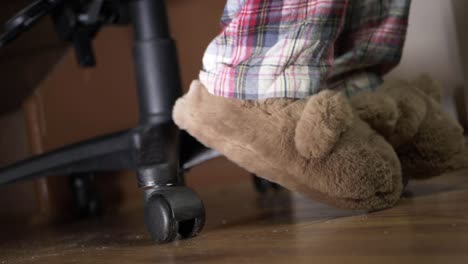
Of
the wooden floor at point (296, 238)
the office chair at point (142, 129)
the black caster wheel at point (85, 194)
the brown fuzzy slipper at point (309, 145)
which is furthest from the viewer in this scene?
the black caster wheel at point (85, 194)

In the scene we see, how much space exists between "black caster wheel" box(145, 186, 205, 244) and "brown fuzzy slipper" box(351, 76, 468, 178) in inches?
10.3

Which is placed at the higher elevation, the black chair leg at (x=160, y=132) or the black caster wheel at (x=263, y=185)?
the black chair leg at (x=160, y=132)

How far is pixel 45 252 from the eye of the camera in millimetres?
857

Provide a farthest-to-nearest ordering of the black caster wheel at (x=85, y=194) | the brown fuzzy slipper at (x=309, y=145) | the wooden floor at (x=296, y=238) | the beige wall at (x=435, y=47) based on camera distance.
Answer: the black caster wheel at (x=85, y=194)
the beige wall at (x=435, y=47)
the brown fuzzy slipper at (x=309, y=145)
the wooden floor at (x=296, y=238)

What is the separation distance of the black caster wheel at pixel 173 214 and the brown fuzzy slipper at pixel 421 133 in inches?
10.3

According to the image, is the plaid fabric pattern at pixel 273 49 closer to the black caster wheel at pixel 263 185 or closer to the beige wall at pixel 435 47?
the beige wall at pixel 435 47

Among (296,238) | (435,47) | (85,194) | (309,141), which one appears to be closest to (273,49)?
(309,141)

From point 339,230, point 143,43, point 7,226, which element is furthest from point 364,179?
point 7,226

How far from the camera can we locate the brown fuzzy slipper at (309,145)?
0.75m

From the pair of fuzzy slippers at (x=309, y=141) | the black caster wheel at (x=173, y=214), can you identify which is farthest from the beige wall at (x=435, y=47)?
the black caster wheel at (x=173, y=214)

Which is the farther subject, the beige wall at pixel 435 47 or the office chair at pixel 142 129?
the beige wall at pixel 435 47

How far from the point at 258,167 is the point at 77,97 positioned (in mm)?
842

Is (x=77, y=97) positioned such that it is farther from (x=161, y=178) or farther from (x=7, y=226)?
(x=161, y=178)

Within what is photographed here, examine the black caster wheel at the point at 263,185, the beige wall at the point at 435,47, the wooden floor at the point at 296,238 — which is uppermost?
the beige wall at the point at 435,47
